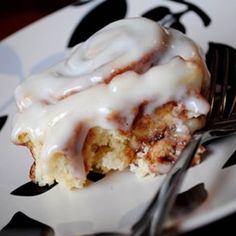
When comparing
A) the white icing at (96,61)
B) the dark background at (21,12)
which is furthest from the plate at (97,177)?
the dark background at (21,12)

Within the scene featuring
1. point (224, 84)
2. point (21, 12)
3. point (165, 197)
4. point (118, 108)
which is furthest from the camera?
point (21, 12)

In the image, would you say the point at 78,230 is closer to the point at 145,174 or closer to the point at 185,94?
→ the point at 145,174

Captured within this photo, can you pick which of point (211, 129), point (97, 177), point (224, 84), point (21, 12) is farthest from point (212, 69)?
point (21, 12)

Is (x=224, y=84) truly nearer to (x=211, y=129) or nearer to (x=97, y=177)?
(x=211, y=129)

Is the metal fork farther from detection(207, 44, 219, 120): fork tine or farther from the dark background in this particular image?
the dark background

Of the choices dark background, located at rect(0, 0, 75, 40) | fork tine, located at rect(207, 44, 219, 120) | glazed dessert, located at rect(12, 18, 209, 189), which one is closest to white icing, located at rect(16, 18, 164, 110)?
glazed dessert, located at rect(12, 18, 209, 189)

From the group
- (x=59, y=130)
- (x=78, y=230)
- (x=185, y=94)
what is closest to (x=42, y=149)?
(x=59, y=130)
